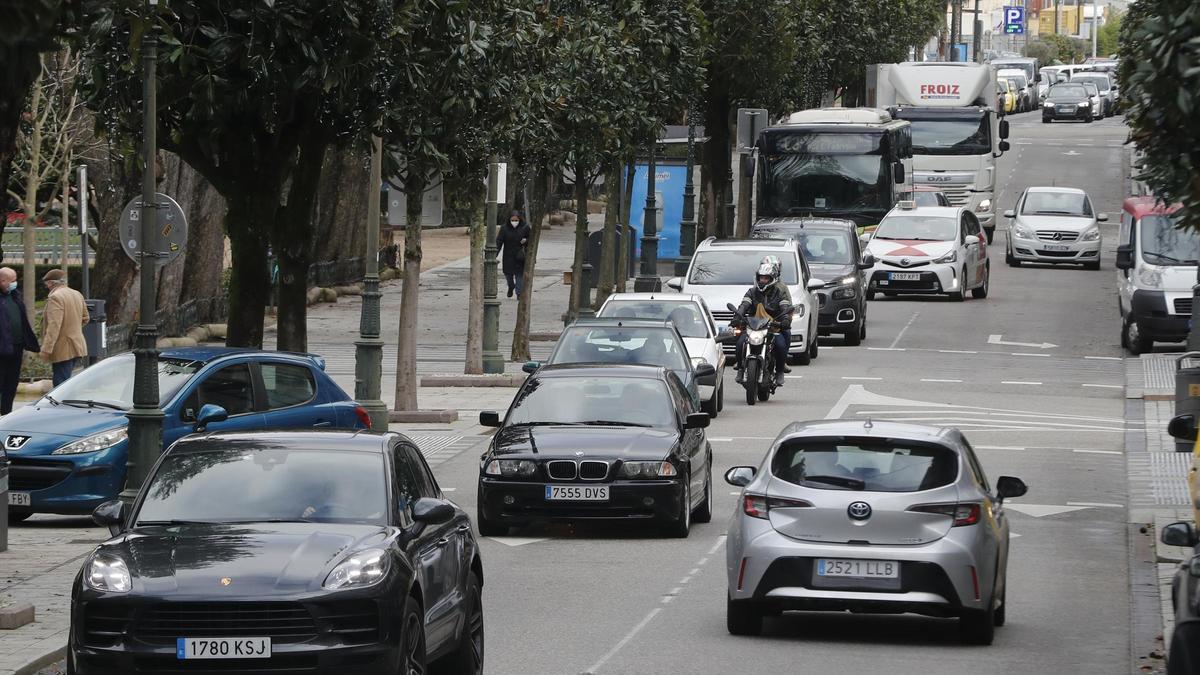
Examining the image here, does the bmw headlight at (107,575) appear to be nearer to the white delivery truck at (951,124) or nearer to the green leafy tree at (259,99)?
the green leafy tree at (259,99)

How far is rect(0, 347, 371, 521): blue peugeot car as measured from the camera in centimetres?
1683

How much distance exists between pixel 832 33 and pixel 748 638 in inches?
2003

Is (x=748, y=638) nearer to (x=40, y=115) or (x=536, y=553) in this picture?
(x=536, y=553)

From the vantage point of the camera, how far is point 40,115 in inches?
1492

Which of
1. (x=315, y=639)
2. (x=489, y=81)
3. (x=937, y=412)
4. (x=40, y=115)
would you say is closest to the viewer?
(x=315, y=639)

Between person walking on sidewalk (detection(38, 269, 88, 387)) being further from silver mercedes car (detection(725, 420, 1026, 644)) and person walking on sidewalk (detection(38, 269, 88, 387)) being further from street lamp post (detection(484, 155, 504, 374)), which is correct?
silver mercedes car (detection(725, 420, 1026, 644))

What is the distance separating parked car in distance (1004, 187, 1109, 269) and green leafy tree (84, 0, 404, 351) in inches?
1186

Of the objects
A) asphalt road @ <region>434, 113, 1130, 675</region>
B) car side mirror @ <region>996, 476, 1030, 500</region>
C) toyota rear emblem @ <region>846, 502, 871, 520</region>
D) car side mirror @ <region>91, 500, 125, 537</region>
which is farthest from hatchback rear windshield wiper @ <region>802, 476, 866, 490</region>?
car side mirror @ <region>91, 500, 125, 537</region>

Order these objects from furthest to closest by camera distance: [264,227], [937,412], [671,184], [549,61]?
[671,184], [549,61], [937,412], [264,227]

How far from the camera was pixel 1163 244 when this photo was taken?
3272 cm

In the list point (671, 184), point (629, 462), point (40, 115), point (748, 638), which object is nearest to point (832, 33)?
point (671, 184)

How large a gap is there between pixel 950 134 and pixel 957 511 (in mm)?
42796

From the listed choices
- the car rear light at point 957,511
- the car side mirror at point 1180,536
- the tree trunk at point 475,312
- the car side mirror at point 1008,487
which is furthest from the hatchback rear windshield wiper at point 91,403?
the tree trunk at point 475,312

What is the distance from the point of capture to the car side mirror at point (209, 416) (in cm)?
1673
